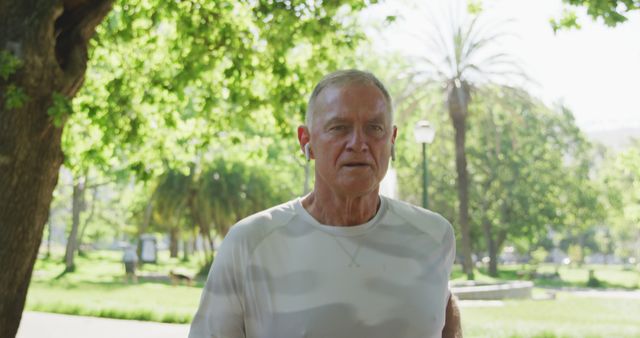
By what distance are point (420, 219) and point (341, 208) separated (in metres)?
0.26

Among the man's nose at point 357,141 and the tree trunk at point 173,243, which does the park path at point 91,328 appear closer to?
the man's nose at point 357,141

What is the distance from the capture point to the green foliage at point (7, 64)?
6730 mm

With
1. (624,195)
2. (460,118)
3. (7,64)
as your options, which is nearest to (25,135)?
(7,64)

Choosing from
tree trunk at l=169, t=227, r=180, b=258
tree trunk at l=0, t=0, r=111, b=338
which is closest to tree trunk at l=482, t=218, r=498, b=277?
tree trunk at l=169, t=227, r=180, b=258

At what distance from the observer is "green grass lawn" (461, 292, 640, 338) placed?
13735mm

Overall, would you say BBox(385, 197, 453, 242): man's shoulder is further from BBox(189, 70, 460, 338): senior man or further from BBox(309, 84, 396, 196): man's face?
BBox(309, 84, 396, 196): man's face

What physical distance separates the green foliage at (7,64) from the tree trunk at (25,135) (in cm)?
1

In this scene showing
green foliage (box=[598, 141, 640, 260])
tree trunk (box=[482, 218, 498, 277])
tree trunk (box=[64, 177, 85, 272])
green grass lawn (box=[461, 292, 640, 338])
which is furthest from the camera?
tree trunk (box=[482, 218, 498, 277])

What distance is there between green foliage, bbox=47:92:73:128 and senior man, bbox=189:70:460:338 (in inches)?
200

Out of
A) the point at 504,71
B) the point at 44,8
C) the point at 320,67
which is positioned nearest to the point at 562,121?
the point at 504,71

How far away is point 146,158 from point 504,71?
21124mm

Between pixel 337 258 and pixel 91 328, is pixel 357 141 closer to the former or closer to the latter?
pixel 337 258

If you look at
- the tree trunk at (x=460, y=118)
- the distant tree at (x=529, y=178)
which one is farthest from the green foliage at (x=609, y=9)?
the distant tree at (x=529, y=178)

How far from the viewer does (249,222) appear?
2.30 meters
